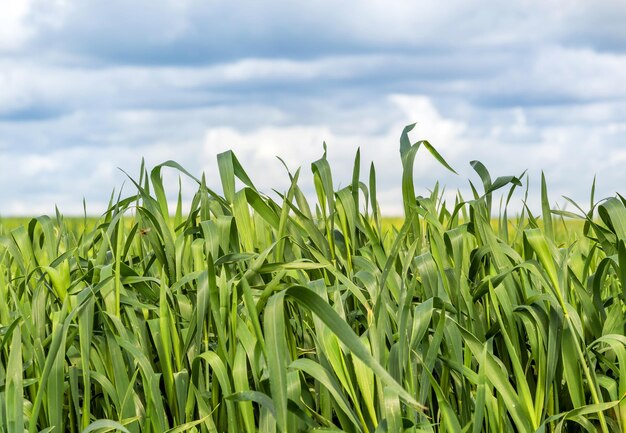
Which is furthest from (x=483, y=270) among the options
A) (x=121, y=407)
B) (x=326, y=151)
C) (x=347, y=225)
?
(x=121, y=407)

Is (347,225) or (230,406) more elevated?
(347,225)

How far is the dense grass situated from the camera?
114 cm

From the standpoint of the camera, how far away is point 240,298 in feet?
4.43

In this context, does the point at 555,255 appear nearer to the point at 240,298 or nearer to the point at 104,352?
the point at 240,298

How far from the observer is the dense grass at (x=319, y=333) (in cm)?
114

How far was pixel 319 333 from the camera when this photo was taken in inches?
45.3

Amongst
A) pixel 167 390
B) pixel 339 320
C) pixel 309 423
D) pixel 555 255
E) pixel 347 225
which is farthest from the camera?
pixel 347 225

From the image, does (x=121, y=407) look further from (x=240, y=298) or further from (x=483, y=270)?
(x=483, y=270)

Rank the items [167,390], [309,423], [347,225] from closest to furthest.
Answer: [309,423] → [167,390] → [347,225]

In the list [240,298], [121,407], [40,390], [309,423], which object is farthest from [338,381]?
[40,390]

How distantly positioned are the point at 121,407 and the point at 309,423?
326mm

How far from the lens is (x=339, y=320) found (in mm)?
933

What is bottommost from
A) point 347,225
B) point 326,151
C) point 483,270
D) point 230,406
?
point 230,406

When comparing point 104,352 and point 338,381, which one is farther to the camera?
point 104,352
